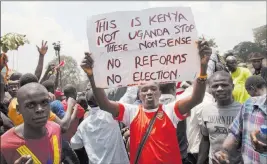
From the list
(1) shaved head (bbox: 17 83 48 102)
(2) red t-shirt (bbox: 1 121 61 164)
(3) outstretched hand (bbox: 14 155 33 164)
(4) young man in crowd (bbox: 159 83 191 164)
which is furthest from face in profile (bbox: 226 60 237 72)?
(3) outstretched hand (bbox: 14 155 33 164)

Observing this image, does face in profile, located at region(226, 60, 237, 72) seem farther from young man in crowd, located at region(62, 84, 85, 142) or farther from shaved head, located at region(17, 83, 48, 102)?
shaved head, located at region(17, 83, 48, 102)

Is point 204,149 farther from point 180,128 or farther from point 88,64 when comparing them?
point 88,64

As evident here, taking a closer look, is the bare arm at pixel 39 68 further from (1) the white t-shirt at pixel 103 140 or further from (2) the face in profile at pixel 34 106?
(2) the face in profile at pixel 34 106

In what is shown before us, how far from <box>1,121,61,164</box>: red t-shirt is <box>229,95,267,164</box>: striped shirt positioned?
156 centimetres

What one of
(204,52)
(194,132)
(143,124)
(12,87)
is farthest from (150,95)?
(12,87)

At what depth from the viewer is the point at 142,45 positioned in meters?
3.79

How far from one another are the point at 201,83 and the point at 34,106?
1.64 m

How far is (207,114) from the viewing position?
4.30 metres

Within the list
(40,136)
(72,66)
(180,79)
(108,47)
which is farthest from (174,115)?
(72,66)

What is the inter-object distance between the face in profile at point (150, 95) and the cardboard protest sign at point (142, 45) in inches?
5.8

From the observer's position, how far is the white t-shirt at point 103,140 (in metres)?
5.14

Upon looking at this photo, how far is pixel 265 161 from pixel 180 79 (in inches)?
46.8

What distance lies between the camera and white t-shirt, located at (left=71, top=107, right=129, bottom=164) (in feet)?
16.9

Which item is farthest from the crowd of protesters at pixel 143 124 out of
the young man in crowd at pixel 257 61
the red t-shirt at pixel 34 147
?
the young man in crowd at pixel 257 61
